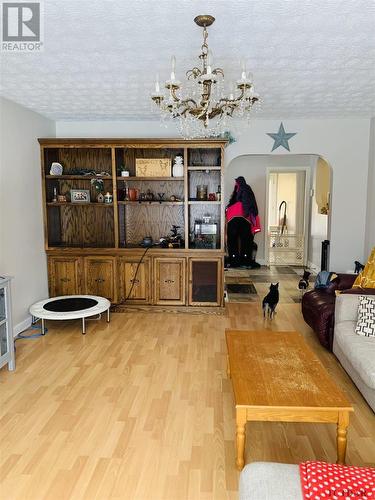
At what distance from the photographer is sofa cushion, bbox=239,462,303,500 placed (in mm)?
1355

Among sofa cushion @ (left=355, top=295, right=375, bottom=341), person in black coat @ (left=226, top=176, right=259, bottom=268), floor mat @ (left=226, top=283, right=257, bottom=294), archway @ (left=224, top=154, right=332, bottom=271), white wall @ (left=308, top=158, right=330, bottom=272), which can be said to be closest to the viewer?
sofa cushion @ (left=355, top=295, right=375, bottom=341)

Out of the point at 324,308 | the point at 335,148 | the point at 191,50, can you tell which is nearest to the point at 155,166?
the point at 191,50

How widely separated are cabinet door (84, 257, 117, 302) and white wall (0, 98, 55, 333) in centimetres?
55

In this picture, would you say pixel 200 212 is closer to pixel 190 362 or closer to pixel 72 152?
pixel 72 152

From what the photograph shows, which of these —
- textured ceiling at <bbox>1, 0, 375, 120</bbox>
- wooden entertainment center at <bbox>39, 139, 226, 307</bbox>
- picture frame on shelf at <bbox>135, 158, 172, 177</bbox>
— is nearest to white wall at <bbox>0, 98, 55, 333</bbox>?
wooden entertainment center at <bbox>39, 139, 226, 307</bbox>

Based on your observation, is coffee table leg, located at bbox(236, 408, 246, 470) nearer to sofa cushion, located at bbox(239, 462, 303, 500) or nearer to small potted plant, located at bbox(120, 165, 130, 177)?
sofa cushion, located at bbox(239, 462, 303, 500)

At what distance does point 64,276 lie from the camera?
482 centimetres

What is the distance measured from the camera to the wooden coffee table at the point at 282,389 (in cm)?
188

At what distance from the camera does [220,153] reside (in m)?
4.77

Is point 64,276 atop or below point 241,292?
atop

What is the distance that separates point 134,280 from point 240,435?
3.04 m

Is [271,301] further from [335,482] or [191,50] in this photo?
[335,482]

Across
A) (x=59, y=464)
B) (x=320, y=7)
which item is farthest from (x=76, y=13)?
(x=59, y=464)

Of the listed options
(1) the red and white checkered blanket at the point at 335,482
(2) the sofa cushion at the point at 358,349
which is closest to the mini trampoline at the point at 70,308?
(2) the sofa cushion at the point at 358,349
